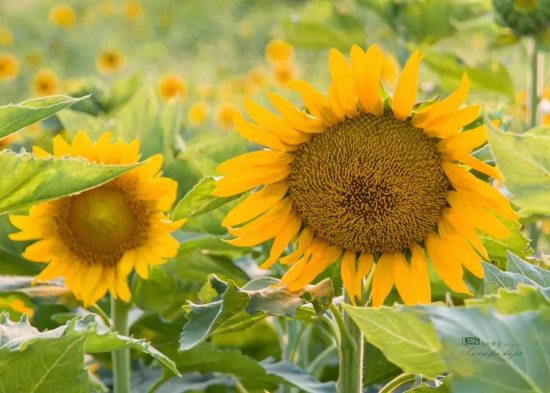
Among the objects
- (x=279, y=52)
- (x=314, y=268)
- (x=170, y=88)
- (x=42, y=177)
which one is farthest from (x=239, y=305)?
(x=279, y=52)

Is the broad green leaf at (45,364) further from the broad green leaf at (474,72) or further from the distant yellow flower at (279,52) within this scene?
the distant yellow flower at (279,52)

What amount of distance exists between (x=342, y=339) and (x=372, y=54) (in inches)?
9.9

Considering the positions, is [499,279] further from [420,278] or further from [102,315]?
[102,315]

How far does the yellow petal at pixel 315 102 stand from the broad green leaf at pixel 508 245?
0.66 ft

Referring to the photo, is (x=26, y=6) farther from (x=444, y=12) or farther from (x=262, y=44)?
(x=444, y=12)

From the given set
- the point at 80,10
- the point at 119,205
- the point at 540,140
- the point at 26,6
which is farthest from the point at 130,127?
the point at 26,6

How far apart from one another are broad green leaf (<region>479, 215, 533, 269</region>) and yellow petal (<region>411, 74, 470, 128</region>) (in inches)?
6.2

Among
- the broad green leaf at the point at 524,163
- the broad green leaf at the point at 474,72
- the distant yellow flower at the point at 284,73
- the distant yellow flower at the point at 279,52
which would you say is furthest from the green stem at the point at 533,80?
the distant yellow flower at the point at 279,52

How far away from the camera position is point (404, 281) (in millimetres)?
765

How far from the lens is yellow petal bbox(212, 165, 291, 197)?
0.77 meters

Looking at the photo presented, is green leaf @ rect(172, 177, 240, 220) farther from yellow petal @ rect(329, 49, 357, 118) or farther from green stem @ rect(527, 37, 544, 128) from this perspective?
green stem @ rect(527, 37, 544, 128)

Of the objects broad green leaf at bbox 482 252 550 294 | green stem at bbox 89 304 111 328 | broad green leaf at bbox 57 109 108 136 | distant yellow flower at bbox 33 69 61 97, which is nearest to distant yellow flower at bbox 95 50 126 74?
distant yellow flower at bbox 33 69 61 97

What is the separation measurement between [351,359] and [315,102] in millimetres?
231

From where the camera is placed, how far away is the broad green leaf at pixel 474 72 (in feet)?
4.78
